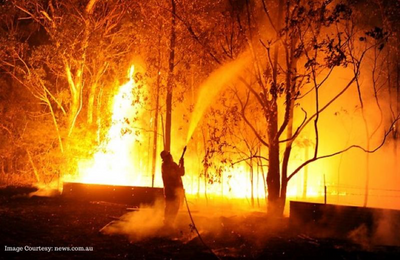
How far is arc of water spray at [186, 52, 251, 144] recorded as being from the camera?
46.1ft

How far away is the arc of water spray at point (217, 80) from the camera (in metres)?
14.0

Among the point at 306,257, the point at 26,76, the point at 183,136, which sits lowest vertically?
the point at 306,257

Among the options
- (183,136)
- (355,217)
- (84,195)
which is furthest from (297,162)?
(355,217)

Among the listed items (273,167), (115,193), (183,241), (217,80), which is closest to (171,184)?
(183,241)

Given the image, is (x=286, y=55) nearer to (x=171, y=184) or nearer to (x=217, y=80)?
(x=217, y=80)

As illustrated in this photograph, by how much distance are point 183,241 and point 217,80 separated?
679 centimetres

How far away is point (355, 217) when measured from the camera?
35.9 feet

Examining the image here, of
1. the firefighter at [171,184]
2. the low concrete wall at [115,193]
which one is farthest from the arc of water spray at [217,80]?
the low concrete wall at [115,193]

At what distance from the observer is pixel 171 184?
11.6 metres

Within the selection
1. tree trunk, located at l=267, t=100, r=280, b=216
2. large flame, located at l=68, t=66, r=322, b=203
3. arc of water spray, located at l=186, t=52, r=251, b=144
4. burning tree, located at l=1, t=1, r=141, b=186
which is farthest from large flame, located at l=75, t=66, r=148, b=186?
tree trunk, located at l=267, t=100, r=280, b=216

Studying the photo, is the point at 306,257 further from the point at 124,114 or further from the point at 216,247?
the point at 124,114

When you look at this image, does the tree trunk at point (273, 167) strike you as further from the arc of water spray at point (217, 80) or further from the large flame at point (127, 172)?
the large flame at point (127, 172)

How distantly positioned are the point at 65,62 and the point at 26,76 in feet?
8.12

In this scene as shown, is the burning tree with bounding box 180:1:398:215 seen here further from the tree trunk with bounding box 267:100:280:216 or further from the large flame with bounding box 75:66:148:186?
the large flame with bounding box 75:66:148:186
